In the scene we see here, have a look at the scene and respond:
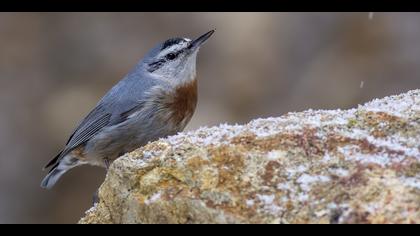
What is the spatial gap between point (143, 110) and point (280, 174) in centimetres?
280

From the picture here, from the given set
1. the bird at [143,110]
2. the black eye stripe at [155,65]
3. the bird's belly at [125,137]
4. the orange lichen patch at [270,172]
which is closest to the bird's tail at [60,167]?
the bird at [143,110]

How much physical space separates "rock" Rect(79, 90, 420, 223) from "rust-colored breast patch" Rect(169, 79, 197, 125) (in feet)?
6.26

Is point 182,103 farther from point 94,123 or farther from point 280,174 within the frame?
point 280,174

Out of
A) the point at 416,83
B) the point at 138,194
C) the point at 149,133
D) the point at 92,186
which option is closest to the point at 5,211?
the point at 92,186

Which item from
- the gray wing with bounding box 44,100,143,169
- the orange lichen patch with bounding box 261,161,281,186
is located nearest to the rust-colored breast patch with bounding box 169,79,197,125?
the gray wing with bounding box 44,100,143,169

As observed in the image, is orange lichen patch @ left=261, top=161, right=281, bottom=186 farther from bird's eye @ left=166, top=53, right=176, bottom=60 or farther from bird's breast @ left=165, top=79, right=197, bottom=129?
bird's eye @ left=166, top=53, right=176, bottom=60

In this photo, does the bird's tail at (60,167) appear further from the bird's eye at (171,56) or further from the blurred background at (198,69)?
the blurred background at (198,69)

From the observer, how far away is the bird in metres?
6.14

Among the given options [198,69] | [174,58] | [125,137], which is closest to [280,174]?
[125,137]

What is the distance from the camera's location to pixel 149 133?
614cm

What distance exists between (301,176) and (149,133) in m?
2.79

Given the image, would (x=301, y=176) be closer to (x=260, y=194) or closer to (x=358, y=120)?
(x=260, y=194)
